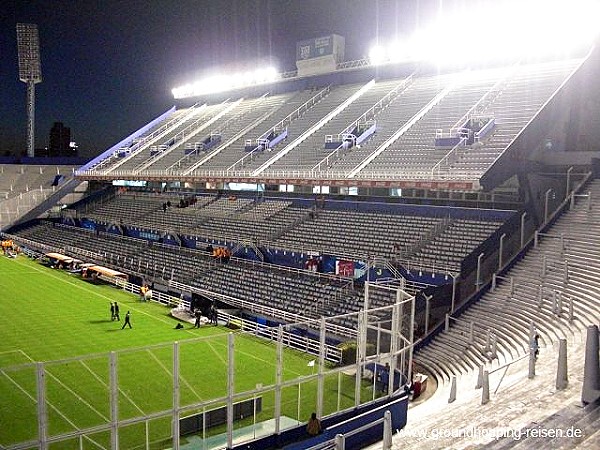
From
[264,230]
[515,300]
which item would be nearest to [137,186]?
[264,230]

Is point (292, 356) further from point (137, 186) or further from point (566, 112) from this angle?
point (137, 186)

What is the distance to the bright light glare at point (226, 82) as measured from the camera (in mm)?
57125

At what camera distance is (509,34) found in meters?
39.5

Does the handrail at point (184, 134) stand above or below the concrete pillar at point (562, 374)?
above

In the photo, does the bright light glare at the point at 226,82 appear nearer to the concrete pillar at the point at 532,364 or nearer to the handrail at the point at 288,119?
the handrail at the point at 288,119

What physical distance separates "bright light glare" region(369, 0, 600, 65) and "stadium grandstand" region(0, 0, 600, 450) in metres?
0.46

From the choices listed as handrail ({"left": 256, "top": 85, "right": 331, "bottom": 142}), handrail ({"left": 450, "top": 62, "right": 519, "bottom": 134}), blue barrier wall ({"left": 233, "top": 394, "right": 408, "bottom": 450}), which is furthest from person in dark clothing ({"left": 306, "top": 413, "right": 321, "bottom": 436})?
handrail ({"left": 256, "top": 85, "right": 331, "bottom": 142})

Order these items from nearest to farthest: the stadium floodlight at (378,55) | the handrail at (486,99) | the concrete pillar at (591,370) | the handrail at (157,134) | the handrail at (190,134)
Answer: the concrete pillar at (591,370), the handrail at (486,99), the stadium floodlight at (378,55), the handrail at (190,134), the handrail at (157,134)

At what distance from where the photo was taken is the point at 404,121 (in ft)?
129

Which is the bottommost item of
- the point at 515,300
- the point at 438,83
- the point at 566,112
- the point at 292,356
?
the point at 292,356

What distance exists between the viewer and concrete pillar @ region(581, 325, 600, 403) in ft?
32.0

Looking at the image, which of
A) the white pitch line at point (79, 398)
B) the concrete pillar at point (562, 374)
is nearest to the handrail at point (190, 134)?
the white pitch line at point (79, 398)

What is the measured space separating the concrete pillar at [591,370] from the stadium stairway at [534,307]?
6.95 meters

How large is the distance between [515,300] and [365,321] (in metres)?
10.4
